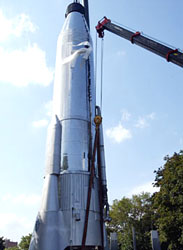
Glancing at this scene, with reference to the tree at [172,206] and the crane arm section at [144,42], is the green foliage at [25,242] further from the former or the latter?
the crane arm section at [144,42]

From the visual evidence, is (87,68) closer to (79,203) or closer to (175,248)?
(79,203)

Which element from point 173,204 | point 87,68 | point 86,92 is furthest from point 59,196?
point 173,204

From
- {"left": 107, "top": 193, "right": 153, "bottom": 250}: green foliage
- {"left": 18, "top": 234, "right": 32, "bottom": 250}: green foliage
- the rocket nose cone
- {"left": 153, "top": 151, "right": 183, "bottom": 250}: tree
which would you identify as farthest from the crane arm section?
{"left": 18, "top": 234, "right": 32, "bottom": 250}: green foliage

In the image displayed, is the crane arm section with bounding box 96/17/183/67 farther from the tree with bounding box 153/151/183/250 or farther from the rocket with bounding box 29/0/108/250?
the tree with bounding box 153/151/183/250

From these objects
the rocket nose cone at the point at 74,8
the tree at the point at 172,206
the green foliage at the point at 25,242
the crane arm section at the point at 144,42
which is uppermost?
the rocket nose cone at the point at 74,8

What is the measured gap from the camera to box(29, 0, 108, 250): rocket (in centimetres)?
1847

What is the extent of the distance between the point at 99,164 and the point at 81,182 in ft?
8.94

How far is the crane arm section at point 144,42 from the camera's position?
65.4ft

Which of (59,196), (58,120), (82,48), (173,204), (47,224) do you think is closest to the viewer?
(47,224)

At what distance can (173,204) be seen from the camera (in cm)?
3083

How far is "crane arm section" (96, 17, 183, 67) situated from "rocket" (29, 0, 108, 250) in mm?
2849

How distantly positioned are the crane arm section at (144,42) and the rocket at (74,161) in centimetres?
285

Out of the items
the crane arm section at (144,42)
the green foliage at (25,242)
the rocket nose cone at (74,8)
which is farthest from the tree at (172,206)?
the green foliage at (25,242)

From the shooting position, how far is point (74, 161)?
20.7 metres
